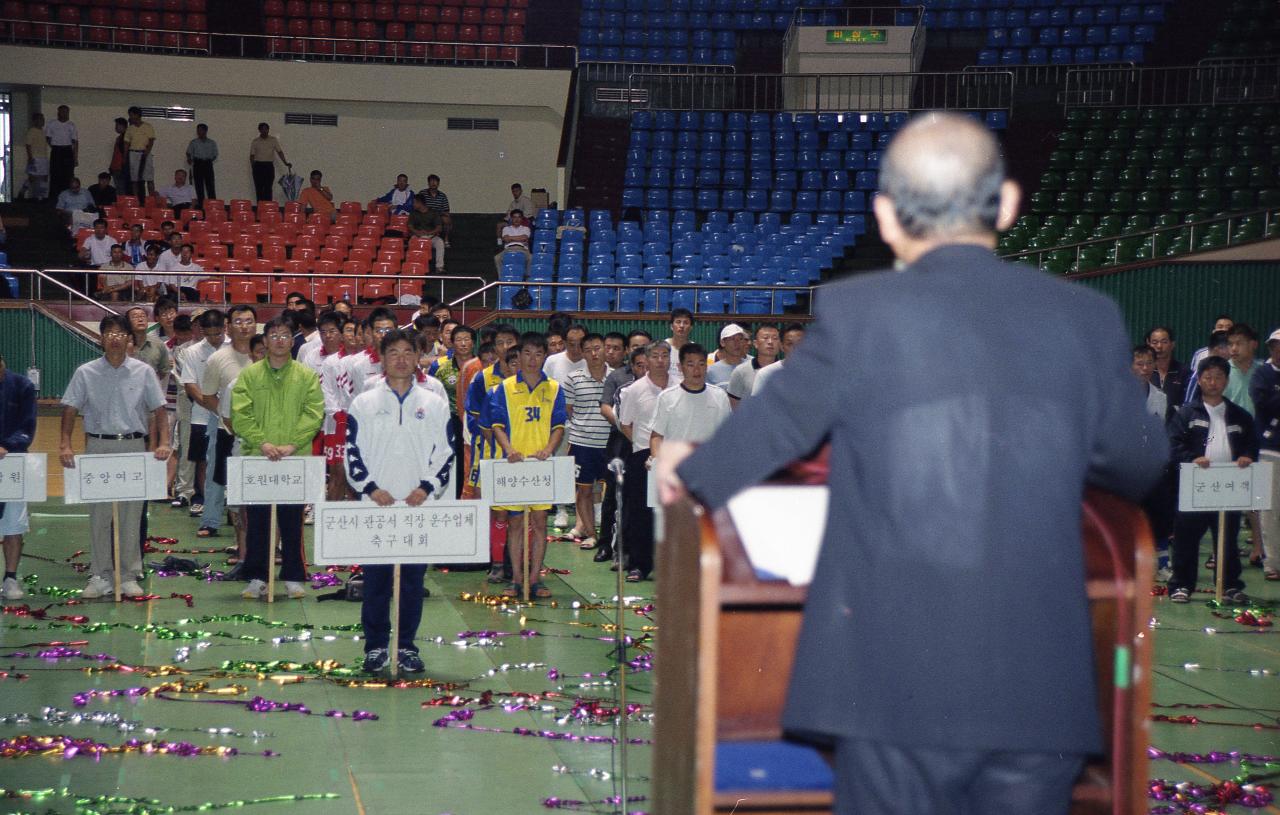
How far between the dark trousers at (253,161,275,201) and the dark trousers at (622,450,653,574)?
56.3 feet

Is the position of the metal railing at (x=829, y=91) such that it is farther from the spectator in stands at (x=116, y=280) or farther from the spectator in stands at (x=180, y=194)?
the spectator in stands at (x=116, y=280)

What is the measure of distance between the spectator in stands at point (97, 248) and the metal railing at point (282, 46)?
242 inches

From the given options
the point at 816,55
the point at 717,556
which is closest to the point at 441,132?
the point at 816,55

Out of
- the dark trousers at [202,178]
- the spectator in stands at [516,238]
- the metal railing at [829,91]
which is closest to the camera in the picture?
the spectator in stands at [516,238]

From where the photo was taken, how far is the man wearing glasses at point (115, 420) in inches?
358

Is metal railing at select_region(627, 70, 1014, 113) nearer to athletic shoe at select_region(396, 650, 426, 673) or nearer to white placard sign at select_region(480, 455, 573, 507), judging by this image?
white placard sign at select_region(480, 455, 573, 507)

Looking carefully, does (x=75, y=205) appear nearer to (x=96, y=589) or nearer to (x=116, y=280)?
(x=116, y=280)

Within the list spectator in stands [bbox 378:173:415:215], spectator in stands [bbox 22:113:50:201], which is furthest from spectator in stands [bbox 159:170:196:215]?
spectator in stands [bbox 378:173:415:215]

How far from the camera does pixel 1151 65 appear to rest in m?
25.4

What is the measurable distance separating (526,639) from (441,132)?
2074 cm

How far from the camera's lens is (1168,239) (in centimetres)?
1777

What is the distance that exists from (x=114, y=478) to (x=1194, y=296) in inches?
499

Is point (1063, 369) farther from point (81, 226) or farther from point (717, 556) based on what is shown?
point (81, 226)

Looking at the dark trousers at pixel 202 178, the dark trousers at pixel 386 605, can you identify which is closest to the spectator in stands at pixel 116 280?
the dark trousers at pixel 202 178
